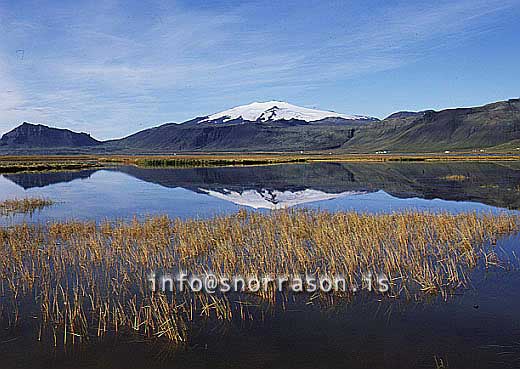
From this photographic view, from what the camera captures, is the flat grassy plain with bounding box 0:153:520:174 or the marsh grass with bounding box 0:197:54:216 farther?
the flat grassy plain with bounding box 0:153:520:174

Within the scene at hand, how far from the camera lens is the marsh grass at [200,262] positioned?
10102 millimetres

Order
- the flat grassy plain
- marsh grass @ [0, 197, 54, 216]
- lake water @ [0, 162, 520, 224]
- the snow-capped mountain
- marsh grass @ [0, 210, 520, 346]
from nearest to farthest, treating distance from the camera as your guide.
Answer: marsh grass @ [0, 210, 520, 346]
marsh grass @ [0, 197, 54, 216]
lake water @ [0, 162, 520, 224]
the snow-capped mountain
the flat grassy plain

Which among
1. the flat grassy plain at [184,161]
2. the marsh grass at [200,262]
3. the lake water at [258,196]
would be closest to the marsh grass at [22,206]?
the lake water at [258,196]

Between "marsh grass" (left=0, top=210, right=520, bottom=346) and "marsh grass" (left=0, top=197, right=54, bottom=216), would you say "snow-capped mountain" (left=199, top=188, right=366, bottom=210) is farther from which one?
"marsh grass" (left=0, top=197, right=54, bottom=216)

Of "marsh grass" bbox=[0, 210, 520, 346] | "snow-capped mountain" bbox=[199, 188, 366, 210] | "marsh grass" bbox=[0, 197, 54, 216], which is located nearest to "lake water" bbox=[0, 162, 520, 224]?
"snow-capped mountain" bbox=[199, 188, 366, 210]

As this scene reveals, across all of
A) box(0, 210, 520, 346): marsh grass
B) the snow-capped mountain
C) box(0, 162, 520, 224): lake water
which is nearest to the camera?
box(0, 210, 520, 346): marsh grass

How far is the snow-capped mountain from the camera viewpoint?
3102 cm

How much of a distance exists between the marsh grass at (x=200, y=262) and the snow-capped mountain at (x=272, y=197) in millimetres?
9341

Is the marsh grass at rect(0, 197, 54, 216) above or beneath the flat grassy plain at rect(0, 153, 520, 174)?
beneath

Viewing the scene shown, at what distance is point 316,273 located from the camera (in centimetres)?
1280

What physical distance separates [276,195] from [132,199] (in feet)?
32.7

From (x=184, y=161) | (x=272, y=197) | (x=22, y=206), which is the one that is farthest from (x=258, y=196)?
(x=184, y=161)

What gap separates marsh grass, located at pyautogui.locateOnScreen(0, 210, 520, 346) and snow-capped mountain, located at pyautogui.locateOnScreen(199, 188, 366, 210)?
9341 millimetres

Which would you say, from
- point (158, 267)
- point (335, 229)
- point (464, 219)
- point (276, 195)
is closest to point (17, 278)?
point (158, 267)
